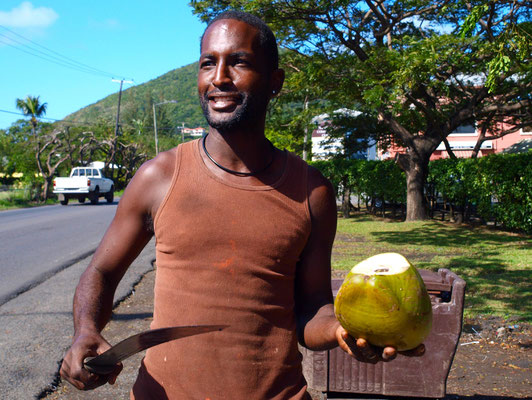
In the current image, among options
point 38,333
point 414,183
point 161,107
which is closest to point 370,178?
point 414,183

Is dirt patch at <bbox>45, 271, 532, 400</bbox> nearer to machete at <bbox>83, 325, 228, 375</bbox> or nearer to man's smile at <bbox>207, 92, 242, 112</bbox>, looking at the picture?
machete at <bbox>83, 325, 228, 375</bbox>

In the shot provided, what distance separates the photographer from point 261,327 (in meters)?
1.65

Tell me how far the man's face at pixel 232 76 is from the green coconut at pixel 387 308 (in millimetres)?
635

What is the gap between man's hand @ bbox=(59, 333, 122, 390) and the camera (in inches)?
58.7

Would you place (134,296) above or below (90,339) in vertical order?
below

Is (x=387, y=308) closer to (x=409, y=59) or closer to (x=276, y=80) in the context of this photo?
(x=276, y=80)

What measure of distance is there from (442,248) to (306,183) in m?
9.91

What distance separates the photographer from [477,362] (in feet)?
16.1

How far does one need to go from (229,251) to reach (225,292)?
0.12 meters

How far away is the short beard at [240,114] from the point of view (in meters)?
1.75

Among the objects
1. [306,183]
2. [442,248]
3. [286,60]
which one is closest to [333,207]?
[306,183]

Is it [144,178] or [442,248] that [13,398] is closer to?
[144,178]

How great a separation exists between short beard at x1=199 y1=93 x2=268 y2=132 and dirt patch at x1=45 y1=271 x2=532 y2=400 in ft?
9.79

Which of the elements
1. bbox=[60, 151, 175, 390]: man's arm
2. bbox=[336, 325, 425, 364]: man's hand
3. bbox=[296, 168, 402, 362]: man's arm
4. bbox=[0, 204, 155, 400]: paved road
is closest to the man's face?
bbox=[60, 151, 175, 390]: man's arm
